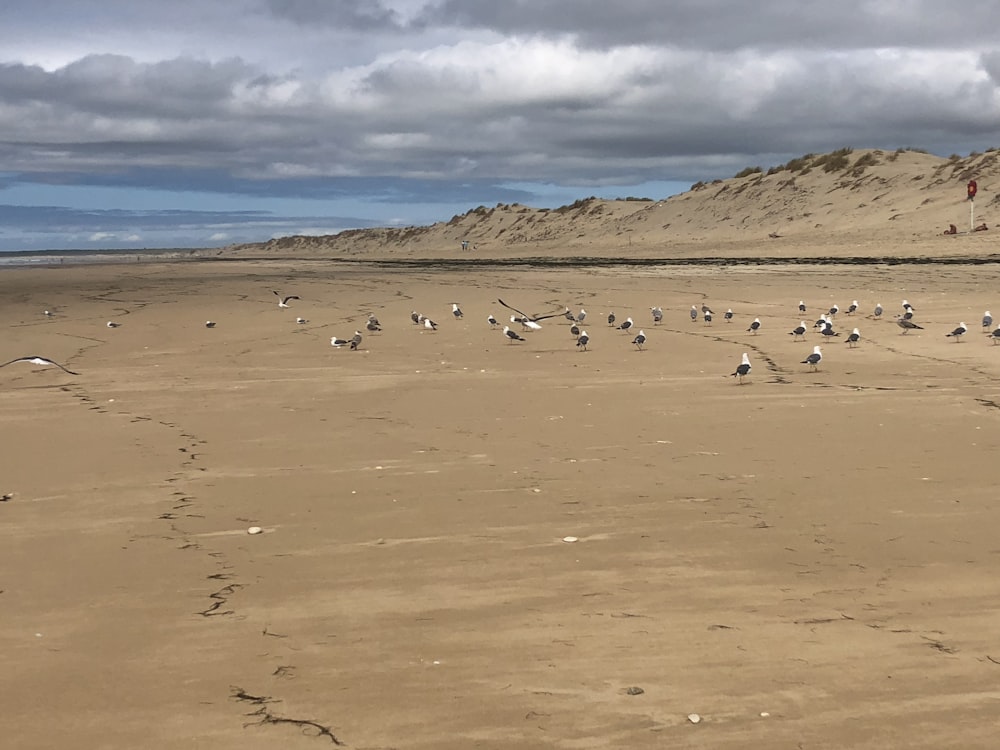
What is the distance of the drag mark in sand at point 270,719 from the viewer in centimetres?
392

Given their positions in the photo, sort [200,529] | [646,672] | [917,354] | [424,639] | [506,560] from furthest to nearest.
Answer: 1. [917,354]
2. [200,529]
3. [506,560]
4. [424,639]
5. [646,672]

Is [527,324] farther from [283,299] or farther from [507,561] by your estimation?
[507,561]

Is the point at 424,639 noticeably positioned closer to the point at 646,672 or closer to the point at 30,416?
the point at 646,672

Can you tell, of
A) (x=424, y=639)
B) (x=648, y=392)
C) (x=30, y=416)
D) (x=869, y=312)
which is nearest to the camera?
(x=424, y=639)

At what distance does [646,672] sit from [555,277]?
107 ft

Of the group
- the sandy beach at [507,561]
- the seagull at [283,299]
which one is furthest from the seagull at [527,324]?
the seagull at [283,299]

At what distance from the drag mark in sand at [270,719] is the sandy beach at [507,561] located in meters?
0.02

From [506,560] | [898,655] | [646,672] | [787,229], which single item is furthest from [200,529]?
[787,229]

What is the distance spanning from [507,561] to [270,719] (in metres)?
2.09

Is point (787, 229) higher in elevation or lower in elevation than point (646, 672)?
higher

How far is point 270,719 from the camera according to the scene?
4035 mm

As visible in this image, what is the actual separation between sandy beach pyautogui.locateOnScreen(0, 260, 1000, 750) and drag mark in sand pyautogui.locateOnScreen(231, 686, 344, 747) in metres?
0.02

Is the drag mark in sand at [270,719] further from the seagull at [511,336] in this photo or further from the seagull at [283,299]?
the seagull at [283,299]

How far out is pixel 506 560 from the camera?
19.3 ft
